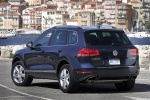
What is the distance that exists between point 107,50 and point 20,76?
3.05m

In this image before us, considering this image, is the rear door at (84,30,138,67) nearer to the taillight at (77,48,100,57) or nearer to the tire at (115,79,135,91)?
the taillight at (77,48,100,57)

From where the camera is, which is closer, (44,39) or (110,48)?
(110,48)

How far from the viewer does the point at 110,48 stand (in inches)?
563

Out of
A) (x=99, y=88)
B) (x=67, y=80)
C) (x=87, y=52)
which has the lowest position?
(x=99, y=88)

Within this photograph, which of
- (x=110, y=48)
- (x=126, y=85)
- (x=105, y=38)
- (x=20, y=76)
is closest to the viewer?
(x=110, y=48)

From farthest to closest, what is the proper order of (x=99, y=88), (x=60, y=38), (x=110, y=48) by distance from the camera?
(x=99, y=88) < (x=60, y=38) < (x=110, y=48)

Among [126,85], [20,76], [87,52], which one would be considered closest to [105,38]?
[87,52]

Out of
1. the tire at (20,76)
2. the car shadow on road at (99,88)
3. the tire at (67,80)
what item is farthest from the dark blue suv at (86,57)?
the tire at (20,76)

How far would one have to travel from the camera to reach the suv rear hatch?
552 inches

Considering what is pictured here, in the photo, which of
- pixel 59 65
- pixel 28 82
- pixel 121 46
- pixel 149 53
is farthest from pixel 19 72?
Answer: pixel 149 53

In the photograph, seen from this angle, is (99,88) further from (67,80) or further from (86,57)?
(86,57)

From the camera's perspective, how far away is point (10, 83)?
1681cm

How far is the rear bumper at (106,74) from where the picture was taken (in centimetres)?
1396

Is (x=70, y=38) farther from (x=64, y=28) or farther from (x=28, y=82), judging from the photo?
(x=28, y=82)
